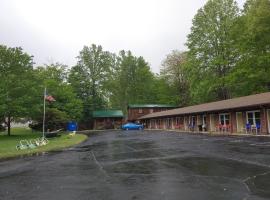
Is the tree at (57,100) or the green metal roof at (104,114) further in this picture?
the green metal roof at (104,114)

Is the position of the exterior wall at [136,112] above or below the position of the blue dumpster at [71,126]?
above

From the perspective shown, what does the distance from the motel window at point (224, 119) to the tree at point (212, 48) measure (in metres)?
13.1

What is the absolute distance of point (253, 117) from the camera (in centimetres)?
2572

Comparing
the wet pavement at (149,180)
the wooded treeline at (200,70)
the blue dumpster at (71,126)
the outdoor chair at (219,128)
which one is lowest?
the wet pavement at (149,180)

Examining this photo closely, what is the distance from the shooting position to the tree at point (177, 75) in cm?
6575

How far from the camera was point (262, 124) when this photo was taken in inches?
956

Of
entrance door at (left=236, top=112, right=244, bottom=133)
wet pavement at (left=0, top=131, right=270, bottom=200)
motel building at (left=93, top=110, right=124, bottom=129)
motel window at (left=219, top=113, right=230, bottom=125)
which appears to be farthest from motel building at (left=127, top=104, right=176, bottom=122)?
wet pavement at (left=0, top=131, right=270, bottom=200)

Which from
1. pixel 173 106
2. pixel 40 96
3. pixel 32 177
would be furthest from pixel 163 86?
pixel 32 177

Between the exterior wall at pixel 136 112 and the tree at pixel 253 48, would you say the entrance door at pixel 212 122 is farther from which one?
the exterior wall at pixel 136 112

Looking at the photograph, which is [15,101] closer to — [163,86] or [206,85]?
[206,85]

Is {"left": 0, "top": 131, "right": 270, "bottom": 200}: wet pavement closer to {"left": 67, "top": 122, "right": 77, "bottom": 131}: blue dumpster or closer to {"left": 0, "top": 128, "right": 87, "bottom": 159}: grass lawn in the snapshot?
{"left": 0, "top": 128, "right": 87, "bottom": 159}: grass lawn

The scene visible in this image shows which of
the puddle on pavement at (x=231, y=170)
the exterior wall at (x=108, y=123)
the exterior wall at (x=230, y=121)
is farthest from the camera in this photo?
the exterior wall at (x=108, y=123)

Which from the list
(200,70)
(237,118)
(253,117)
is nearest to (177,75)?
(200,70)

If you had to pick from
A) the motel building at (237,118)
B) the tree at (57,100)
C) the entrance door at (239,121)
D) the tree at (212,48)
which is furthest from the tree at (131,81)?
the entrance door at (239,121)
